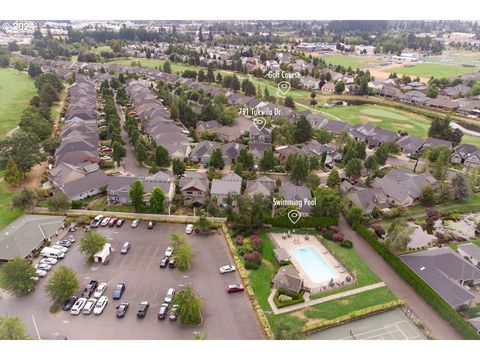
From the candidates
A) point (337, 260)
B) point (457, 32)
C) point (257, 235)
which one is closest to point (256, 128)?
point (257, 235)

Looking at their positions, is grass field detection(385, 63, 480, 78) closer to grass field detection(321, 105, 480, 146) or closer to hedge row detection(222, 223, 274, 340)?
grass field detection(321, 105, 480, 146)

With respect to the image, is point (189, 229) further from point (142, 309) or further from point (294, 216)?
point (294, 216)

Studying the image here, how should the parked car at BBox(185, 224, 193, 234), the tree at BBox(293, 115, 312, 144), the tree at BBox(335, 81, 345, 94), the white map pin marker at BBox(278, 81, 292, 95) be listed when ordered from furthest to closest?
the tree at BBox(335, 81, 345, 94) → the white map pin marker at BBox(278, 81, 292, 95) → the tree at BBox(293, 115, 312, 144) → the parked car at BBox(185, 224, 193, 234)

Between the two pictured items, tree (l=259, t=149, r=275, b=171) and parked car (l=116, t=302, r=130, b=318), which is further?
tree (l=259, t=149, r=275, b=171)

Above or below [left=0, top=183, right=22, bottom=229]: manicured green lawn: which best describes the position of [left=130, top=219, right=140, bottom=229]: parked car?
below

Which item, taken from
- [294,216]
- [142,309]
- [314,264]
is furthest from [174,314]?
[294,216]

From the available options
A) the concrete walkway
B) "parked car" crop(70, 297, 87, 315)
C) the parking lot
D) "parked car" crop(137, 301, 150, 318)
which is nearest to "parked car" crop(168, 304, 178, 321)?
the parking lot

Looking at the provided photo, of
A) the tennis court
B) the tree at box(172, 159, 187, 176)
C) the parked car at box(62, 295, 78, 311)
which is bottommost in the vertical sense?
the tennis court

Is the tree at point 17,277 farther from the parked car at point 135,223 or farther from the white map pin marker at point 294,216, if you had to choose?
the white map pin marker at point 294,216
